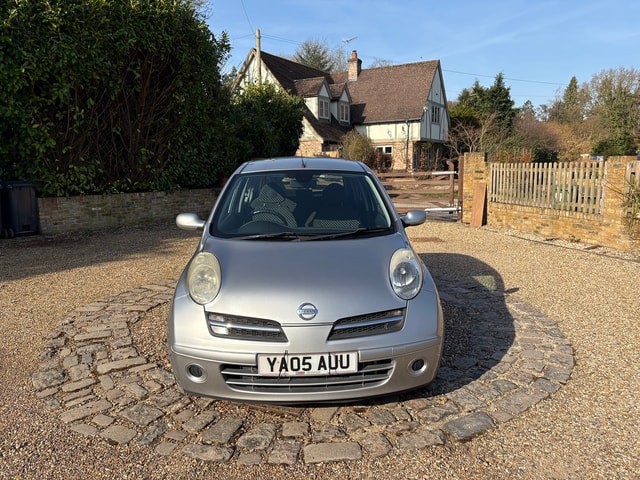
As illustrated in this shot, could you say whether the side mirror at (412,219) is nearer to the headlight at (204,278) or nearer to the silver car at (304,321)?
the silver car at (304,321)

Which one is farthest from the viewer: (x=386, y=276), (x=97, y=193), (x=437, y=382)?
(x=97, y=193)

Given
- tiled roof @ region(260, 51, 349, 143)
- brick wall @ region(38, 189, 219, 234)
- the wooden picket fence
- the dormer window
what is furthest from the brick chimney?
the wooden picket fence

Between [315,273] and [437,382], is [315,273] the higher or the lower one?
the higher one

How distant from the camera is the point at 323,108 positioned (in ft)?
115

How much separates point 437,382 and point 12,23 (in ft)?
33.2

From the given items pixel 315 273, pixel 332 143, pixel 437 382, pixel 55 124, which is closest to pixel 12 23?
pixel 55 124

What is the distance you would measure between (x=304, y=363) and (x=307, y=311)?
0.96 ft

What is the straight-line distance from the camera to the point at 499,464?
2578 millimetres

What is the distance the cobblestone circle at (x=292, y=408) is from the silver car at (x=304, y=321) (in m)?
0.25

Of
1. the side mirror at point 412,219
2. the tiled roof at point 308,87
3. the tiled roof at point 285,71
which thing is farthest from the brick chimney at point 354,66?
the side mirror at point 412,219

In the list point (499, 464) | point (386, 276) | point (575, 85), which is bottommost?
point (499, 464)

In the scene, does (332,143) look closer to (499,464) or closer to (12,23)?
(12,23)

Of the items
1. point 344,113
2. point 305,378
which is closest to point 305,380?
point 305,378

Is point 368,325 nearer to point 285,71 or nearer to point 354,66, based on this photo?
point 285,71
